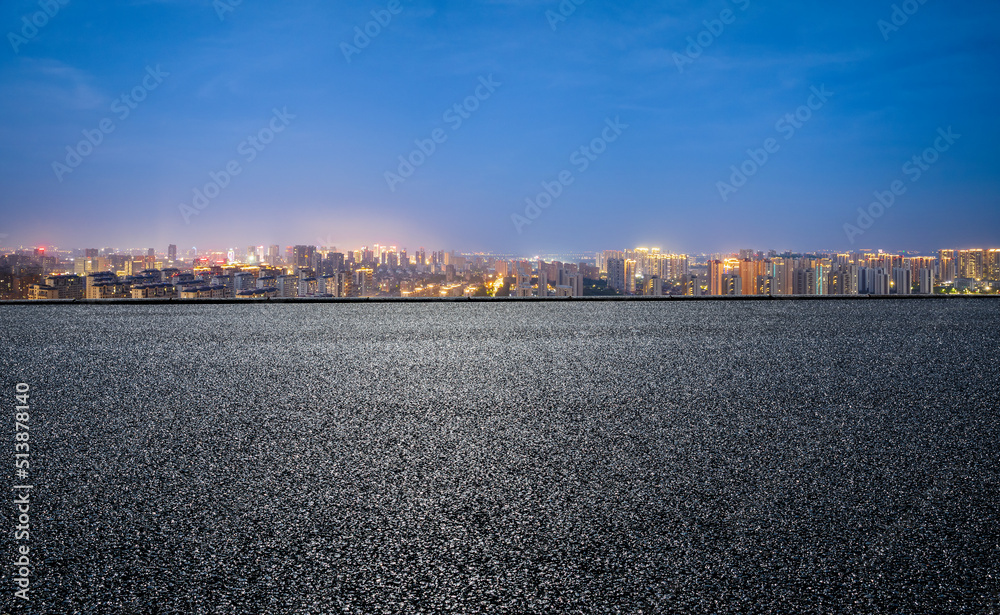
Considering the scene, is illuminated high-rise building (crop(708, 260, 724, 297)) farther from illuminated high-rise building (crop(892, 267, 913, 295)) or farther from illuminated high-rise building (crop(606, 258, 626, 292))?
illuminated high-rise building (crop(892, 267, 913, 295))

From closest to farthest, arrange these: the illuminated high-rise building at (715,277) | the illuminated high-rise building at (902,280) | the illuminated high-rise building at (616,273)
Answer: the illuminated high-rise building at (715,277) < the illuminated high-rise building at (902,280) < the illuminated high-rise building at (616,273)

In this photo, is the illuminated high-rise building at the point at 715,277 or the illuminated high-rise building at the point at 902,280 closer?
the illuminated high-rise building at the point at 715,277

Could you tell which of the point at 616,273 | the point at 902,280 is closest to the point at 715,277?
the point at 616,273

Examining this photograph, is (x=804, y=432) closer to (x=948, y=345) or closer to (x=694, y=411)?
(x=694, y=411)

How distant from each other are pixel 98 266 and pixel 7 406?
7123 mm

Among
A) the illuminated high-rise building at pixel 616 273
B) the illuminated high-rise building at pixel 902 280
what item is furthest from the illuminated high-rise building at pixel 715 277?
the illuminated high-rise building at pixel 902 280

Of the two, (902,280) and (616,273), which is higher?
(616,273)

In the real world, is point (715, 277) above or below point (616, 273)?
below

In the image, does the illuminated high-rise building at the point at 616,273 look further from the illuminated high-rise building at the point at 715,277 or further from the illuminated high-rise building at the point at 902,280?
the illuminated high-rise building at the point at 902,280

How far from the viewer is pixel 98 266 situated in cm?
906

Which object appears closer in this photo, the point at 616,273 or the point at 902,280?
the point at 902,280

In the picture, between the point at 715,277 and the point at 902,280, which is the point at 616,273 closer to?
the point at 715,277

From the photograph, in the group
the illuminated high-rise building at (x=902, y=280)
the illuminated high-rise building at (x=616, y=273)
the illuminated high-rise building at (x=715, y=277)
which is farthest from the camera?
the illuminated high-rise building at (x=616, y=273)

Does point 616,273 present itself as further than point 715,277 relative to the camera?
Yes
